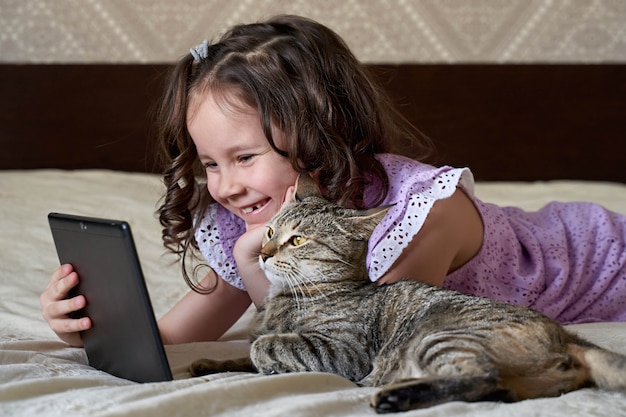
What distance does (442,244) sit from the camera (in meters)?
1.42

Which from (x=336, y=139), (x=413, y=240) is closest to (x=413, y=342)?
(x=413, y=240)

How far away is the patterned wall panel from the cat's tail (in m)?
2.12

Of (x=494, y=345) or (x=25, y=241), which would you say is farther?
(x=25, y=241)

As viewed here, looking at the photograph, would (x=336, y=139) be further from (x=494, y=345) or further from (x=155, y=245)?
(x=155, y=245)

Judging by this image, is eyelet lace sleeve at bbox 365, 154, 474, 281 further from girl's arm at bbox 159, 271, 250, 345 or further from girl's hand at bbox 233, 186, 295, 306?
girl's arm at bbox 159, 271, 250, 345

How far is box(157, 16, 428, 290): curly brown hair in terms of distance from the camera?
1.41m

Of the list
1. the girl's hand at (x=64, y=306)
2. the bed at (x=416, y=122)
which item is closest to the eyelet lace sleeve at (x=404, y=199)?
the girl's hand at (x=64, y=306)

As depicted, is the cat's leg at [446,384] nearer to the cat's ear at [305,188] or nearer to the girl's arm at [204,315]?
the cat's ear at [305,188]

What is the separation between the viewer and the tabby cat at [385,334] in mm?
965

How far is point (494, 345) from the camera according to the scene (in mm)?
986

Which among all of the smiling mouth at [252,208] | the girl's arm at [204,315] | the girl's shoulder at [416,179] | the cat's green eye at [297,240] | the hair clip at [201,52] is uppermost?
the hair clip at [201,52]

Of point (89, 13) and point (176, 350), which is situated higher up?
point (89, 13)

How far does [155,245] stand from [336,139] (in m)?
0.86

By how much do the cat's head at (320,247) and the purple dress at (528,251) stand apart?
19 centimetres
